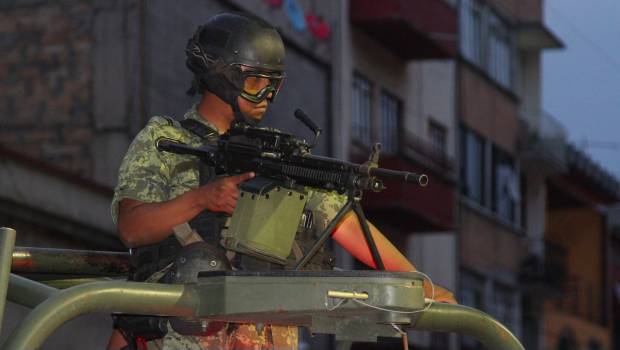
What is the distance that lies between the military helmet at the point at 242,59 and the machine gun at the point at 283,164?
0.31m

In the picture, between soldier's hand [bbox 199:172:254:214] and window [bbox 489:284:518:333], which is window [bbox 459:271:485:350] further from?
soldier's hand [bbox 199:172:254:214]

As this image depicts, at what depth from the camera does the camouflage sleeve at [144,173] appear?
5.30m

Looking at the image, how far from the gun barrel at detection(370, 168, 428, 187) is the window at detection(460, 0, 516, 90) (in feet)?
107

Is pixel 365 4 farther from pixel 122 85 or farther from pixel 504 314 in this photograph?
pixel 504 314

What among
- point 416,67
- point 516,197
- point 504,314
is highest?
point 416,67

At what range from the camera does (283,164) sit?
5.05 m

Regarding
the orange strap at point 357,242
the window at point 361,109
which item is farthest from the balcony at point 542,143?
the orange strap at point 357,242

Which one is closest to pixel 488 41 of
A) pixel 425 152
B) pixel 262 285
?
pixel 425 152

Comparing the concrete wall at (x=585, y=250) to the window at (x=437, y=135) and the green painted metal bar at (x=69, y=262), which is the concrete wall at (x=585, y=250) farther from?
the green painted metal bar at (x=69, y=262)

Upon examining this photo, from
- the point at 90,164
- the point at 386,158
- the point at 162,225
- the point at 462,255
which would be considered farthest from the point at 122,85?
the point at 162,225

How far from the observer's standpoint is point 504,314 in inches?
1580

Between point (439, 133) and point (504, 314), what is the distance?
6062 mm

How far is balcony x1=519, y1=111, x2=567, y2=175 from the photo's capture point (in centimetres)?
4131

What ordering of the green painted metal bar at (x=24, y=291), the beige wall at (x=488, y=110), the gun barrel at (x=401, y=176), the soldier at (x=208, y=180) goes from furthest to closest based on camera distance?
the beige wall at (x=488, y=110), the soldier at (x=208, y=180), the gun barrel at (x=401, y=176), the green painted metal bar at (x=24, y=291)
